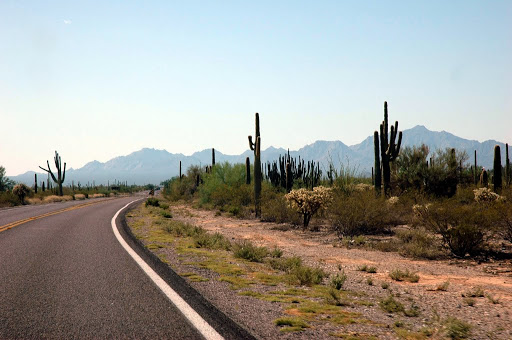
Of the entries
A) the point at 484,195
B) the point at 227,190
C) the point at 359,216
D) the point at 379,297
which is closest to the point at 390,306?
the point at 379,297

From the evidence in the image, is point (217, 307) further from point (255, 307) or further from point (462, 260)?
point (462, 260)

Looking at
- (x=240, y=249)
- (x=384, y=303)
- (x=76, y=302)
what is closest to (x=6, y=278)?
(x=76, y=302)

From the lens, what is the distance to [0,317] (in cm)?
506

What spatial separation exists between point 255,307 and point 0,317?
117 inches

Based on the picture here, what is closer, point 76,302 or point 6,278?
point 76,302

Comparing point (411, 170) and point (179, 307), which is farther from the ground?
point (411, 170)

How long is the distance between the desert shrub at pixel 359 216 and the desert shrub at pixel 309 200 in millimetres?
667

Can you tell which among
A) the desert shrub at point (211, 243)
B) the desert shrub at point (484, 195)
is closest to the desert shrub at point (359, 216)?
the desert shrub at point (484, 195)

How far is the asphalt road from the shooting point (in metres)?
4.58

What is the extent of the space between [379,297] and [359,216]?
8808 millimetres

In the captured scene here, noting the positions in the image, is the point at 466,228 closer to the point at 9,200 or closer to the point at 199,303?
the point at 199,303

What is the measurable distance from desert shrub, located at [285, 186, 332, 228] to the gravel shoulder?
397 centimetres

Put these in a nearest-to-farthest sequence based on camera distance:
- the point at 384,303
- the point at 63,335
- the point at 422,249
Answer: the point at 63,335, the point at 384,303, the point at 422,249

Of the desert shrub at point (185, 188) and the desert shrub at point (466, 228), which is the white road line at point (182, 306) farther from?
the desert shrub at point (185, 188)
